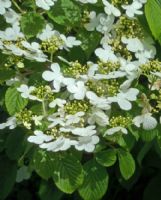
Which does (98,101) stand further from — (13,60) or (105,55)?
(13,60)

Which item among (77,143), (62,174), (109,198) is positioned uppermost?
(77,143)

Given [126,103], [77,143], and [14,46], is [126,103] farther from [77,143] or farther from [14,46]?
[14,46]

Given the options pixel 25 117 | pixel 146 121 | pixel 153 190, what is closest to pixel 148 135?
pixel 146 121

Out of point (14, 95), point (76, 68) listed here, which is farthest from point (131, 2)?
point (14, 95)

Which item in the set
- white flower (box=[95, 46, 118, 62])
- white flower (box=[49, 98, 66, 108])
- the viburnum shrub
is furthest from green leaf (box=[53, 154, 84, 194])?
white flower (box=[95, 46, 118, 62])

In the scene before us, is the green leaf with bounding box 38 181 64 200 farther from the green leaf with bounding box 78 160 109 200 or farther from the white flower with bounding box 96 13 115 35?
the white flower with bounding box 96 13 115 35

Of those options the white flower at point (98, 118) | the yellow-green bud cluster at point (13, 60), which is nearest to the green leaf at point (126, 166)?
the white flower at point (98, 118)
